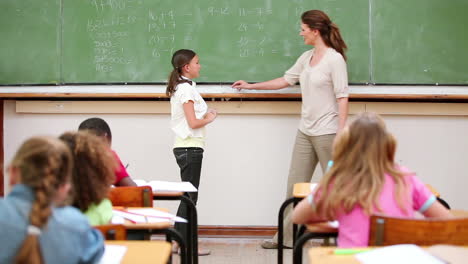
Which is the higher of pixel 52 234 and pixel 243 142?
pixel 52 234

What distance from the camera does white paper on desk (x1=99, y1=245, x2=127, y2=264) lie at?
2.16 meters

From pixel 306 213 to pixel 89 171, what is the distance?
0.83 meters

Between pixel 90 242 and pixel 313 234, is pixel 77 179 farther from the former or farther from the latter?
pixel 313 234

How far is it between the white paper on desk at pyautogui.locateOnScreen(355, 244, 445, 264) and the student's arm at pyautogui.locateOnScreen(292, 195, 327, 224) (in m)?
0.42

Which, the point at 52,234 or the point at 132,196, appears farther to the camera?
the point at 132,196

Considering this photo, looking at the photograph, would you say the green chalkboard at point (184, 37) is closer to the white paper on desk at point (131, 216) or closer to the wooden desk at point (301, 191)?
the wooden desk at point (301, 191)

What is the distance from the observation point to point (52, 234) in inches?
75.4

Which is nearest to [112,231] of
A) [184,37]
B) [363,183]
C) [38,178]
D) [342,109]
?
[38,178]

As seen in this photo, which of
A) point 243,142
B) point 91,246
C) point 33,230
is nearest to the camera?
point 33,230

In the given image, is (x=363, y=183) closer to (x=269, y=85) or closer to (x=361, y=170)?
(x=361, y=170)

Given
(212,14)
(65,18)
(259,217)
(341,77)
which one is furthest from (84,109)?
(341,77)

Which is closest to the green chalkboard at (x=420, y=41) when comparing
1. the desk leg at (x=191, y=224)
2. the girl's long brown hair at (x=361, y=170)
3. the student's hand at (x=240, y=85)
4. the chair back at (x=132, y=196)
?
the student's hand at (x=240, y=85)

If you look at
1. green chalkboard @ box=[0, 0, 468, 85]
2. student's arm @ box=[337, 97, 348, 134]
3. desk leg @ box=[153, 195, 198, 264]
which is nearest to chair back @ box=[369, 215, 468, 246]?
desk leg @ box=[153, 195, 198, 264]

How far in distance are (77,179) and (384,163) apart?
1.12 meters
